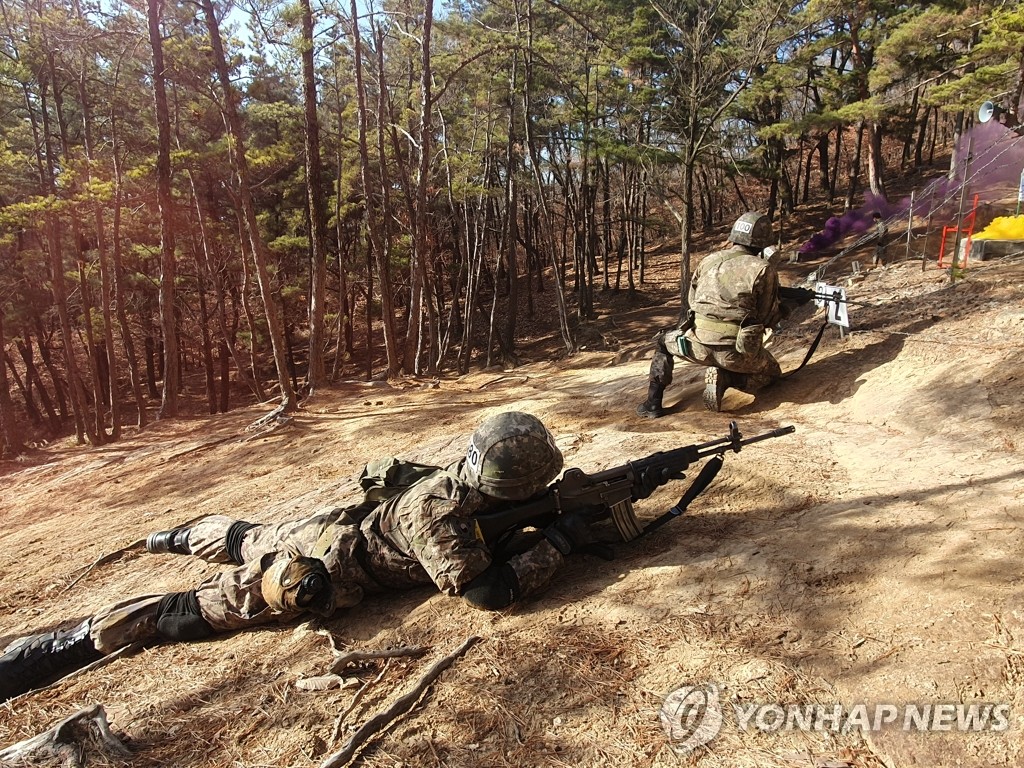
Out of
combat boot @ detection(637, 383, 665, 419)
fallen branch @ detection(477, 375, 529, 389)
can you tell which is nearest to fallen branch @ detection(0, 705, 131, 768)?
combat boot @ detection(637, 383, 665, 419)

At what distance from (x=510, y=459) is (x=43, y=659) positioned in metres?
2.99

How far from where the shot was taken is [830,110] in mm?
18281

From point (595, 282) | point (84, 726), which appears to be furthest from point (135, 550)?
point (595, 282)

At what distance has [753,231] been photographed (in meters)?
6.12

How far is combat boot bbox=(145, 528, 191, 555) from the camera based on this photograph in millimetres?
4676

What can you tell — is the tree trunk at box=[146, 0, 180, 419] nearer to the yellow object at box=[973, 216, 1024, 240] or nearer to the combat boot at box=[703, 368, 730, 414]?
the combat boot at box=[703, 368, 730, 414]

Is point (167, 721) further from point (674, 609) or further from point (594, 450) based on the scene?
point (594, 450)

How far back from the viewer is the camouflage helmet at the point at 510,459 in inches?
133

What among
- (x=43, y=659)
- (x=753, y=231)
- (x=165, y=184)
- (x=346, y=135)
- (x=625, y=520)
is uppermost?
(x=346, y=135)

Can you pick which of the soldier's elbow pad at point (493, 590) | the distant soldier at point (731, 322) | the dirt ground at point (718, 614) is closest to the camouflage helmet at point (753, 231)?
the distant soldier at point (731, 322)

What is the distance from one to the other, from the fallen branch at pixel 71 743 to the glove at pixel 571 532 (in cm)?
226

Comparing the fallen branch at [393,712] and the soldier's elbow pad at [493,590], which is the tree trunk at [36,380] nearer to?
the soldier's elbow pad at [493,590]

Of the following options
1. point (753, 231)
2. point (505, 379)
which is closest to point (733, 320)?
point (753, 231)

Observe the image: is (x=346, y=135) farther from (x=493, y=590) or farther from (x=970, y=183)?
(x=493, y=590)
